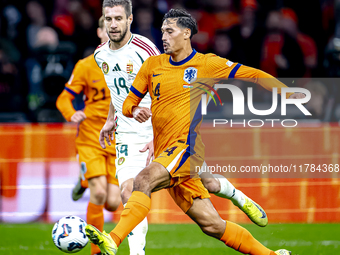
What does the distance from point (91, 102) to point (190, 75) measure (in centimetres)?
237

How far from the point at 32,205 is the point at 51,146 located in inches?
34.9

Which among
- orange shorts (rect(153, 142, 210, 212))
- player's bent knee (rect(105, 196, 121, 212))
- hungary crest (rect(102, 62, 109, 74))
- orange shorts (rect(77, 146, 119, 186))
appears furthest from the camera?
player's bent knee (rect(105, 196, 121, 212))

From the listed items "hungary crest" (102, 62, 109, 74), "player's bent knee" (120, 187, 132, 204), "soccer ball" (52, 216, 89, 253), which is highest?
"hungary crest" (102, 62, 109, 74)

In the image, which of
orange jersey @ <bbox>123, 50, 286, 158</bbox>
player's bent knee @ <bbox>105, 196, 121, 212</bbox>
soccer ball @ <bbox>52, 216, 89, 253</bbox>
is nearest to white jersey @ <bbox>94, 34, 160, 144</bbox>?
orange jersey @ <bbox>123, 50, 286, 158</bbox>

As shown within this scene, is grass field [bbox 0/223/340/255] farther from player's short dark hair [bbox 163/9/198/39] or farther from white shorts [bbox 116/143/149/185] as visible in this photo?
player's short dark hair [bbox 163/9/198/39]

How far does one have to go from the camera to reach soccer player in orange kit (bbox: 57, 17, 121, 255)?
247 inches

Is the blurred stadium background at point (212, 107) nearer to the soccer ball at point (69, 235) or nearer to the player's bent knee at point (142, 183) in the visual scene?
the soccer ball at point (69, 235)

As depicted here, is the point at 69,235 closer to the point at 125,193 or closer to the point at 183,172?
the point at 125,193

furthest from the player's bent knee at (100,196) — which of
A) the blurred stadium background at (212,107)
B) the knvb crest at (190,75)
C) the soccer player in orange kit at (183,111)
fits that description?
the knvb crest at (190,75)

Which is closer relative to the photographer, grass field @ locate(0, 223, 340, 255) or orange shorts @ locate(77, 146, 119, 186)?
grass field @ locate(0, 223, 340, 255)

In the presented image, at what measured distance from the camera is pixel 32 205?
809 centimetres

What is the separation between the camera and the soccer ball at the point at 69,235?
4.70m

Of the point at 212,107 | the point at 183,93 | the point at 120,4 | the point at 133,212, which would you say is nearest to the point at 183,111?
the point at 183,93

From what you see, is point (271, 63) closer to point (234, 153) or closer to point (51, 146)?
point (234, 153)
